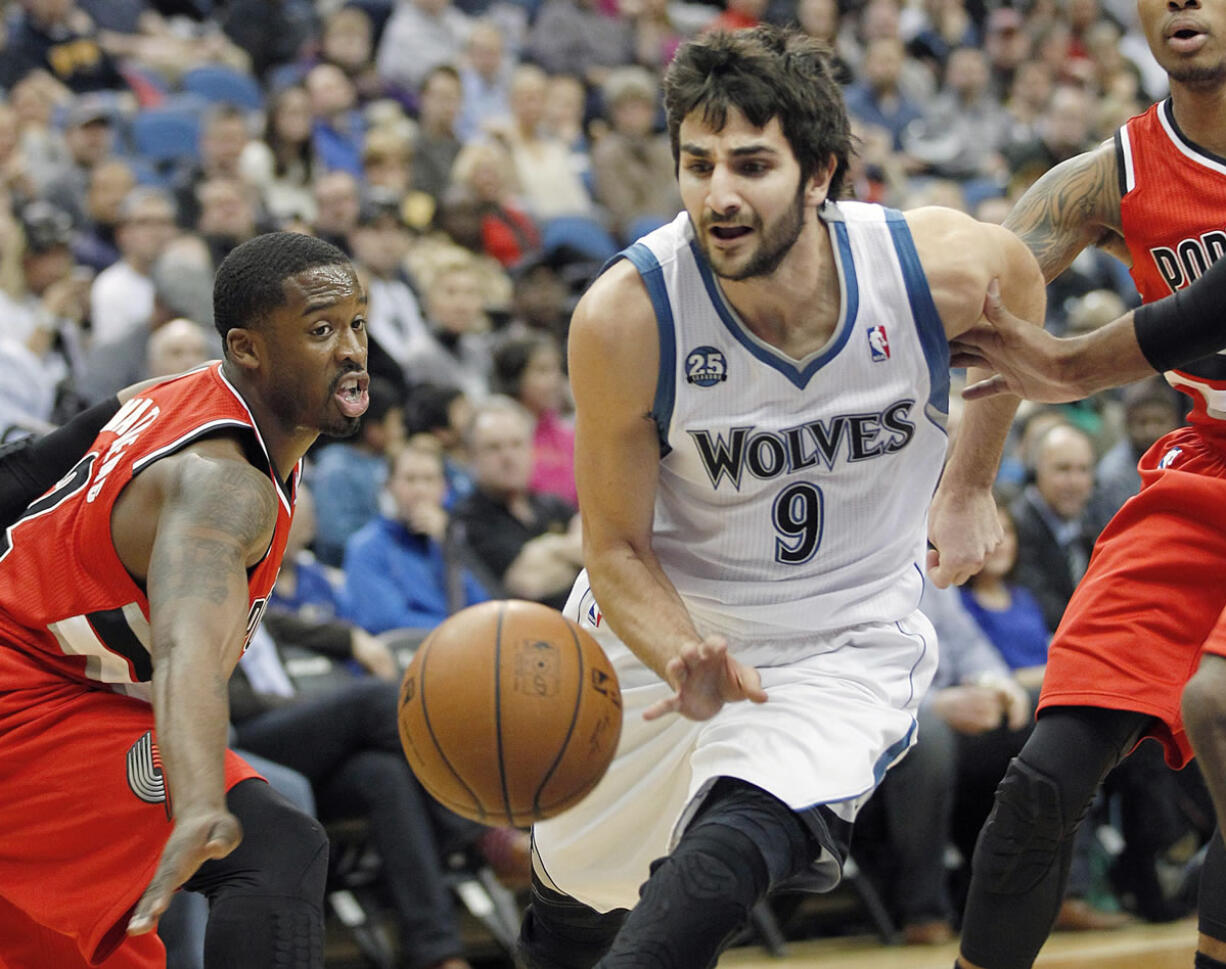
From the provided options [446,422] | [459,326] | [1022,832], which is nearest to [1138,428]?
[446,422]

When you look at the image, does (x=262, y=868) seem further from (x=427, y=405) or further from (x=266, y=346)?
(x=427, y=405)

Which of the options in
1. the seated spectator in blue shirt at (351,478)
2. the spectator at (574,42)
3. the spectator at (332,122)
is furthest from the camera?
the spectator at (574,42)

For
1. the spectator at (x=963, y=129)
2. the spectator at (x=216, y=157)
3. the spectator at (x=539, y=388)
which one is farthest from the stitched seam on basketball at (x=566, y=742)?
the spectator at (x=963, y=129)

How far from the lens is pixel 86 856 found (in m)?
3.38

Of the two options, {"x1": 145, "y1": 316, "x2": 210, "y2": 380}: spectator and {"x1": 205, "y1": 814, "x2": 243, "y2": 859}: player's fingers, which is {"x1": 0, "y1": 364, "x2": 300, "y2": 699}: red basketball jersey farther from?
{"x1": 145, "y1": 316, "x2": 210, "y2": 380}: spectator

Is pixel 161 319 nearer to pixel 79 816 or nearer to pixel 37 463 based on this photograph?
pixel 37 463

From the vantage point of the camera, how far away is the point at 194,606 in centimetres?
298

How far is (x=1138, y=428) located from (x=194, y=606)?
18.3 feet

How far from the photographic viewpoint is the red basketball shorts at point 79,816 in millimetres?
3344

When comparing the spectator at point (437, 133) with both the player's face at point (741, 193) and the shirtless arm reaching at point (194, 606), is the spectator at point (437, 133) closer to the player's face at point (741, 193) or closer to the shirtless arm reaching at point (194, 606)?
the player's face at point (741, 193)

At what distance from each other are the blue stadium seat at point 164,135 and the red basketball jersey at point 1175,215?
7.41 m

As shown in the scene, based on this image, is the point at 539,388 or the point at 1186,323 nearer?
the point at 1186,323

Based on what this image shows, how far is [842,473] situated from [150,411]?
4.86 ft

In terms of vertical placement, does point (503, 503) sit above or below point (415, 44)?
below
